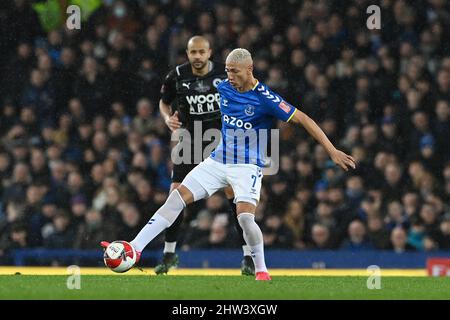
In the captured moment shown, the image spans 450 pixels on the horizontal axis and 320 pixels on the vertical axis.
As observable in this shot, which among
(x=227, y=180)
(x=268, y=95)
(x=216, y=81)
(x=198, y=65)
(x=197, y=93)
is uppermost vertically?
(x=198, y=65)

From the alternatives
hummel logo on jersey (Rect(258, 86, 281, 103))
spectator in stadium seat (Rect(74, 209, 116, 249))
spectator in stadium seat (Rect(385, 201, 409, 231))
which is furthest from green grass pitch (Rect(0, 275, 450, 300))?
spectator in stadium seat (Rect(74, 209, 116, 249))

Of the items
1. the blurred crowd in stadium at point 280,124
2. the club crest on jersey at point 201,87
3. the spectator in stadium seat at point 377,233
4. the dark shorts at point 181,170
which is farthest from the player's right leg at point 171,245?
the spectator in stadium seat at point 377,233

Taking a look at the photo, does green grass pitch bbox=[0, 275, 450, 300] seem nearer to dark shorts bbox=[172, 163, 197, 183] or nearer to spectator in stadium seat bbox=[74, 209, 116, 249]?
dark shorts bbox=[172, 163, 197, 183]

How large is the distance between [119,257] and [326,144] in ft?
6.13

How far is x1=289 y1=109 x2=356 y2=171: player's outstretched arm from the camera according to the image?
8344 mm

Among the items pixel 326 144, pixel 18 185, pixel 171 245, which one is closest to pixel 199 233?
pixel 18 185

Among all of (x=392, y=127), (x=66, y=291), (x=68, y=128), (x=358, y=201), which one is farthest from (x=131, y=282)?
(x=68, y=128)

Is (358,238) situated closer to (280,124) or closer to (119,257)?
(280,124)

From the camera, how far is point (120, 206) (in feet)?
44.5

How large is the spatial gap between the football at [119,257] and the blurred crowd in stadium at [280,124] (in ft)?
15.3

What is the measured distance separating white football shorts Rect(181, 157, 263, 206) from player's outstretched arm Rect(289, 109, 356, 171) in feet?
2.00

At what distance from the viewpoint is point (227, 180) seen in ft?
29.6

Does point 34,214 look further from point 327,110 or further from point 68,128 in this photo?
point 327,110

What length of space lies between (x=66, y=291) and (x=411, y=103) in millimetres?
7593
